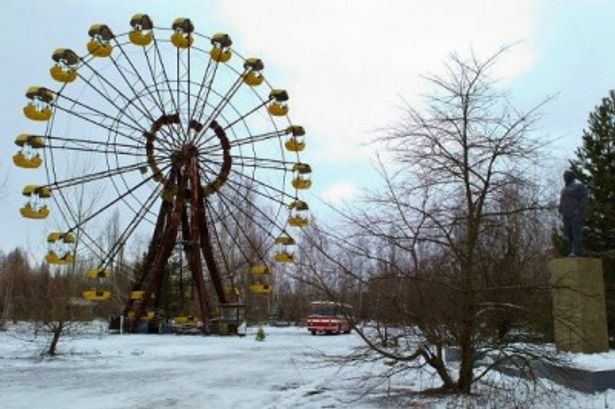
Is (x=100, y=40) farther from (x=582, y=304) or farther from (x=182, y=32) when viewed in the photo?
(x=582, y=304)

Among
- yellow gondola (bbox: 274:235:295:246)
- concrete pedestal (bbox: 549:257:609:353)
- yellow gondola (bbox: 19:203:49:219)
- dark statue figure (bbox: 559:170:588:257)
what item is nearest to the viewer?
concrete pedestal (bbox: 549:257:609:353)

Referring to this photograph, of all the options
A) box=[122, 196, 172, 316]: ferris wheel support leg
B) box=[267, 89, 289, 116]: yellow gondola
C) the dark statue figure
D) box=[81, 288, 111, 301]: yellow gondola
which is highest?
box=[267, 89, 289, 116]: yellow gondola

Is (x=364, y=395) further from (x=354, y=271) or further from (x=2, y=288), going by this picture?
(x=2, y=288)

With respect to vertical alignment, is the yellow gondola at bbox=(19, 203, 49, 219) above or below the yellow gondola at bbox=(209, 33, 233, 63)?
below

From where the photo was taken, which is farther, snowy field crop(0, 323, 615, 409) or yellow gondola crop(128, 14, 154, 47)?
yellow gondola crop(128, 14, 154, 47)

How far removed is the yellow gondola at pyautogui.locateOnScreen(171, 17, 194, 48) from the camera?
85.0 feet

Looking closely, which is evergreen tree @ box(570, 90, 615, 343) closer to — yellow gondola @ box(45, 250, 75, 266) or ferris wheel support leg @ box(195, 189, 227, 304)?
ferris wheel support leg @ box(195, 189, 227, 304)

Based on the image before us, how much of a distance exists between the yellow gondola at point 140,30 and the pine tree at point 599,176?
14.7 meters

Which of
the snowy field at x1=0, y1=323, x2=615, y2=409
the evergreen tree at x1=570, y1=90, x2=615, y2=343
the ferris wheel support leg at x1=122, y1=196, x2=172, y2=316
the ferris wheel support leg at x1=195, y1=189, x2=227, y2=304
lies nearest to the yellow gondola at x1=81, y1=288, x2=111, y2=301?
the snowy field at x1=0, y1=323, x2=615, y2=409

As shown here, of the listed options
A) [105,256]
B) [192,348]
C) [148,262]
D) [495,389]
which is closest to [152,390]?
[495,389]

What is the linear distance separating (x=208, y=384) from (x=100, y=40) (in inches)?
601

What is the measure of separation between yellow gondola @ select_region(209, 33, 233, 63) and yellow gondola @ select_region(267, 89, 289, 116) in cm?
222

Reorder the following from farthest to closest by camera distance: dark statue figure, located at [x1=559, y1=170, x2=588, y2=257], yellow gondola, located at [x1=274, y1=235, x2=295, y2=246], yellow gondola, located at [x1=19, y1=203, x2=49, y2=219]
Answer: yellow gondola, located at [x1=274, y1=235, x2=295, y2=246]
yellow gondola, located at [x1=19, y1=203, x2=49, y2=219]
dark statue figure, located at [x1=559, y1=170, x2=588, y2=257]

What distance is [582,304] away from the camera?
477 inches
